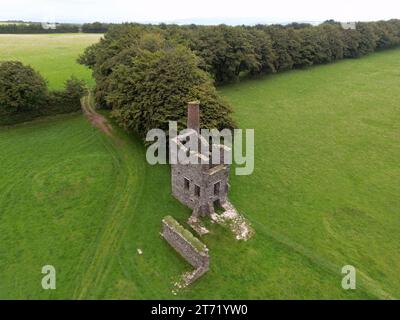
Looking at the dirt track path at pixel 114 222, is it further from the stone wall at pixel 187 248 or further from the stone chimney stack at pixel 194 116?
the stone chimney stack at pixel 194 116

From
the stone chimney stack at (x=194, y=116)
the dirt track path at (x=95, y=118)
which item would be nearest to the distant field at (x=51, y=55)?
the dirt track path at (x=95, y=118)

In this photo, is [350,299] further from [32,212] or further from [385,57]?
[385,57]

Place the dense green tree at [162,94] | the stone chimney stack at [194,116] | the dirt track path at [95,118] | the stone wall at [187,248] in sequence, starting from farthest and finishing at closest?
1. the dirt track path at [95,118]
2. the dense green tree at [162,94]
3. the stone chimney stack at [194,116]
4. the stone wall at [187,248]

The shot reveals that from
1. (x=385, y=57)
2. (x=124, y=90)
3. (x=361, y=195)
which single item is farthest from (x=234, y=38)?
(x=385, y=57)

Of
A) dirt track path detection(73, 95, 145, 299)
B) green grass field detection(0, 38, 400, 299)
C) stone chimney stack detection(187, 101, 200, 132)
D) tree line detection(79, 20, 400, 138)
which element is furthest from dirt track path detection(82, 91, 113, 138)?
stone chimney stack detection(187, 101, 200, 132)

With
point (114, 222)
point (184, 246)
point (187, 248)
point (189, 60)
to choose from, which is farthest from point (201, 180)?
point (189, 60)

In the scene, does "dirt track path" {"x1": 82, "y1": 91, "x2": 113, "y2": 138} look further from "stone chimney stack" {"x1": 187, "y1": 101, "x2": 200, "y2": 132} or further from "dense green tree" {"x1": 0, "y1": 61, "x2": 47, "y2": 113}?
"stone chimney stack" {"x1": 187, "y1": 101, "x2": 200, "y2": 132}
